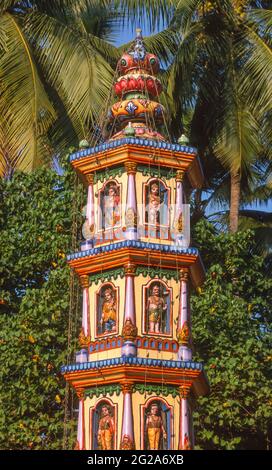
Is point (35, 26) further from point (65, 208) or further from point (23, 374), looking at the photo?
point (23, 374)

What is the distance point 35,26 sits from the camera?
31172mm

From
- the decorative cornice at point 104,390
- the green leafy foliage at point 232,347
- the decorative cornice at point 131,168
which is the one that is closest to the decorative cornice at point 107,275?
the decorative cornice at point 131,168

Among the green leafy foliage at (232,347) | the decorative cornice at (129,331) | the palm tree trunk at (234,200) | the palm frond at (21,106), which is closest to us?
the decorative cornice at (129,331)

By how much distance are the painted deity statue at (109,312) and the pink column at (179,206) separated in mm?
1322

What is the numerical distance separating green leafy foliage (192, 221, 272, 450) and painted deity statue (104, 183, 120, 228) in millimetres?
5710

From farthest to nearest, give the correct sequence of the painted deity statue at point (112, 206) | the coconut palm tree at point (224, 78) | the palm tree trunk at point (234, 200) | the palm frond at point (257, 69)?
the coconut palm tree at point (224, 78) < the palm tree trunk at point (234, 200) < the palm frond at point (257, 69) < the painted deity statue at point (112, 206)

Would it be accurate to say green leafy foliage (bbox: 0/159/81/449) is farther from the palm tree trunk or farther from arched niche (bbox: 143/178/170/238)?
arched niche (bbox: 143/178/170/238)

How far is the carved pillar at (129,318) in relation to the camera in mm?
20469

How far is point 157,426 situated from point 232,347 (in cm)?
693

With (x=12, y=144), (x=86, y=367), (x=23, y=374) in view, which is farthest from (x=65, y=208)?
(x=86, y=367)

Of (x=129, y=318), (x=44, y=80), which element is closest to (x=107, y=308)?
(x=129, y=318)

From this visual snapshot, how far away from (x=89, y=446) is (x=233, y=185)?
11430 millimetres

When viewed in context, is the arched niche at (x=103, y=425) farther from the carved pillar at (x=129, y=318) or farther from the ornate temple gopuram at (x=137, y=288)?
the carved pillar at (x=129, y=318)
